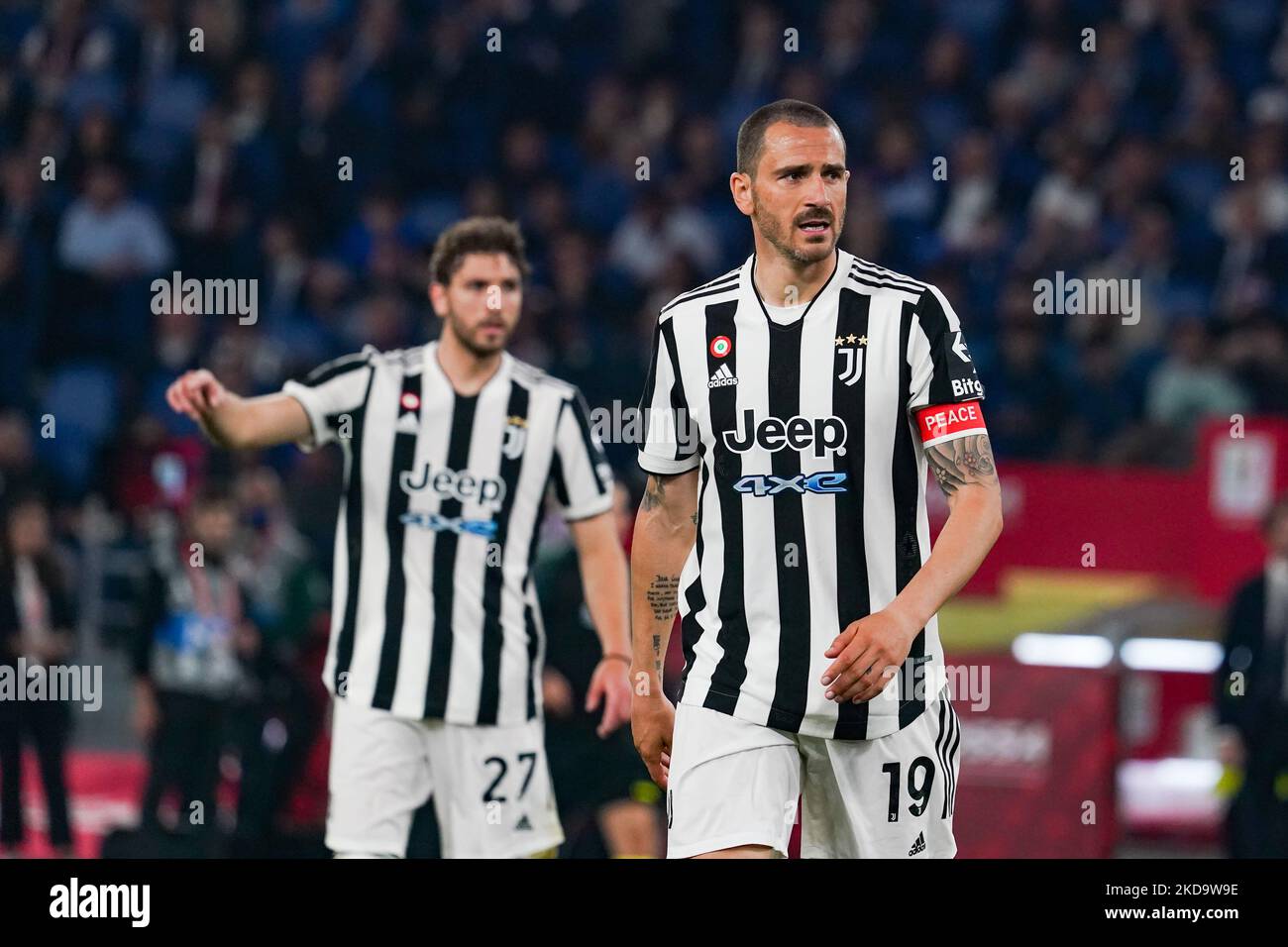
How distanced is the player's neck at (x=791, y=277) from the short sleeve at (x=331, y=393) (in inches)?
75.8

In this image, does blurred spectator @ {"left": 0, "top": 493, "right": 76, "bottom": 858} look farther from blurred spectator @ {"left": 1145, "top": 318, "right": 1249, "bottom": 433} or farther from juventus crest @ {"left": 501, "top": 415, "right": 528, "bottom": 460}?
blurred spectator @ {"left": 1145, "top": 318, "right": 1249, "bottom": 433}

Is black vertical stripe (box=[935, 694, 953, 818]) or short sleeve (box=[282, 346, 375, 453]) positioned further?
short sleeve (box=[282, 346, 375, 453])

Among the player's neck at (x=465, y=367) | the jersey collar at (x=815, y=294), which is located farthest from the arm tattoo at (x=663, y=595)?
the player's neck at (x=465, y=367)

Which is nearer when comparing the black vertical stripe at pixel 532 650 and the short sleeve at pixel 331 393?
the short sleeve at pixel 331 393

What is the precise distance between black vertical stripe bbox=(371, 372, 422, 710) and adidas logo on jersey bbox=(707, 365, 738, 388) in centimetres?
185

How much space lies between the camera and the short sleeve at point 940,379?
4.65 meters

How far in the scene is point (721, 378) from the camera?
4863 millimetres

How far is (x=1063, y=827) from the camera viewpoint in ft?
29.2

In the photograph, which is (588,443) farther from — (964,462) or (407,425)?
(964,462)

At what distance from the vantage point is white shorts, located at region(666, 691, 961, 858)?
15.2 feet

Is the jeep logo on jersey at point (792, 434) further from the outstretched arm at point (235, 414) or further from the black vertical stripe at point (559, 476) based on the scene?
the black vertical stripe at point (559, 476)

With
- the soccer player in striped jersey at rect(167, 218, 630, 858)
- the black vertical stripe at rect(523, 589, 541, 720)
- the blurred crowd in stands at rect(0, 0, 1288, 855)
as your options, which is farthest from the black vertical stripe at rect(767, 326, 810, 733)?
the blurred crowd in stands at rect(0, 0, 1288, 855)
